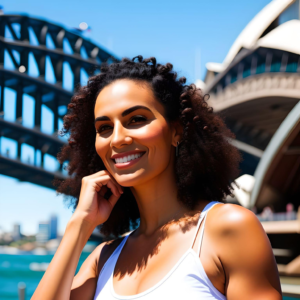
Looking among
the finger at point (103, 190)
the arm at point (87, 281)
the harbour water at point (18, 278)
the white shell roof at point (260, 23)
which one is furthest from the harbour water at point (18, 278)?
the white shell roof at point (260, 23)

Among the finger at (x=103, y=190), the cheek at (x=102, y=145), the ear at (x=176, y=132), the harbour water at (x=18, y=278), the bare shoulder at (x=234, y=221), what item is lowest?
the harbour water at (x=18, y=278)

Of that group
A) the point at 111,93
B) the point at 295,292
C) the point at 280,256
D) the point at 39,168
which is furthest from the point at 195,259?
the point at 39,168

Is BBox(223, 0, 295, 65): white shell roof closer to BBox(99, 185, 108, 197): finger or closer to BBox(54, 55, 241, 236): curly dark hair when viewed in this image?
BBox(54, 55, 241, 236): curly dark hair

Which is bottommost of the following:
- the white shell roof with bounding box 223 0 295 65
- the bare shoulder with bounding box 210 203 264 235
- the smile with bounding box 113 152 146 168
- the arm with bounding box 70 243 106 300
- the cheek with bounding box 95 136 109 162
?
the arm with bounding box 70 243 106 300

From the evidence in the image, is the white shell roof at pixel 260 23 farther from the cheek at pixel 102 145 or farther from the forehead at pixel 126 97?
the cheek at pixel 102 145

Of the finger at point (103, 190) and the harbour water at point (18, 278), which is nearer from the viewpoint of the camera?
the finger at point (103, 190)

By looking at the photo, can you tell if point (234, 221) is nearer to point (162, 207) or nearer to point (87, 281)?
point (162, 207)

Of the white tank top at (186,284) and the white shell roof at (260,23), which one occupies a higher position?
the white shell roof at (260,23)

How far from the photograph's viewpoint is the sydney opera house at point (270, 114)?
18.8 meters

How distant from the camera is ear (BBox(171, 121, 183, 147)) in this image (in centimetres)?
200

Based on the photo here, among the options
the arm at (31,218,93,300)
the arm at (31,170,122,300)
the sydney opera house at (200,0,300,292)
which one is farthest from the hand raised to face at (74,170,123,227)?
the sydney opera house at (200,0,300,292)

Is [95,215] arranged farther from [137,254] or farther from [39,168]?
[39,168]

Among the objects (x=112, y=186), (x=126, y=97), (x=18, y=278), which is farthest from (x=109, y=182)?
(x=18, y=278)

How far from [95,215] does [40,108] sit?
36.3 meters
